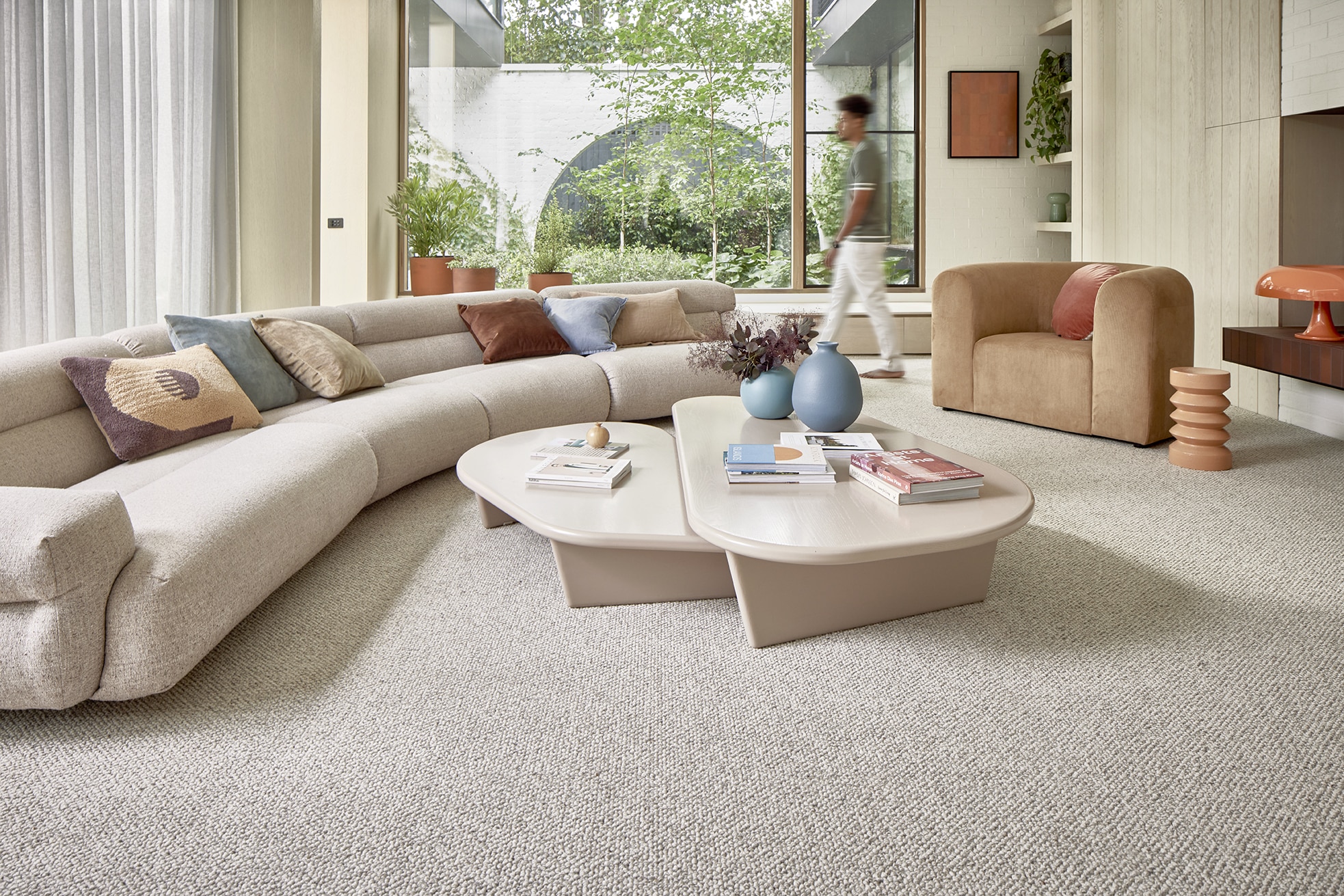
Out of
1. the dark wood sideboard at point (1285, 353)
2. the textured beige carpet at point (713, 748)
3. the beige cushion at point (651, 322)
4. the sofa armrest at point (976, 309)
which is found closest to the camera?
the textured beige carpet at point (713, 748)

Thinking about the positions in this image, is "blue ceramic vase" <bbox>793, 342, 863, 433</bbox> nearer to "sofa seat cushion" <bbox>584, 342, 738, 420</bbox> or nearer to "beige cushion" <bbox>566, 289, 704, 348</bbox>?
"sofa seat cushion" <bbox>584, 342, 738, 420</bbox>

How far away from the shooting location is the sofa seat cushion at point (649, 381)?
466 cm

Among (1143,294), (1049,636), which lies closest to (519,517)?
(1049,636)

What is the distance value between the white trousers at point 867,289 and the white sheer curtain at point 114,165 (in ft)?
10.9

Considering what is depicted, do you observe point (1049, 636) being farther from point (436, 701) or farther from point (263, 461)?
point (263, 461)

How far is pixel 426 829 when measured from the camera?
4.92 ft

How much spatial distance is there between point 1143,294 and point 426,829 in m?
3.68

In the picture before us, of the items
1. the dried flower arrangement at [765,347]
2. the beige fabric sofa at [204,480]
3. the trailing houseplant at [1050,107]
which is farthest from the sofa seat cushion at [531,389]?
the trailing houseplant at [1050,107]

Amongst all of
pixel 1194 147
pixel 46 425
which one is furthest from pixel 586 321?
pixel 1194 147

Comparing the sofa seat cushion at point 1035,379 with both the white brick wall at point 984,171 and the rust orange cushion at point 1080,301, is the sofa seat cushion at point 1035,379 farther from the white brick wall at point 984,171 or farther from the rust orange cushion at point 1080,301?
the white brick wall at point 984,171

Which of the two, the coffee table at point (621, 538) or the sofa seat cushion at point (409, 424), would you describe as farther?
the sofa seat cushion at point (409, 424)

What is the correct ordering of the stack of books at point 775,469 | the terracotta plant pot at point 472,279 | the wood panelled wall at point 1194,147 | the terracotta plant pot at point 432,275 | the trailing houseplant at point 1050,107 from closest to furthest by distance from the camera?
the stack of books at point 775,469
the wood panelled wall at point 1194,147
the terracotta plant pot at point 472,279
the terracotta plant pot at point 432,275
the trailing houseplant at point 1050,107

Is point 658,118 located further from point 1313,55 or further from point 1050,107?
point 1313,55

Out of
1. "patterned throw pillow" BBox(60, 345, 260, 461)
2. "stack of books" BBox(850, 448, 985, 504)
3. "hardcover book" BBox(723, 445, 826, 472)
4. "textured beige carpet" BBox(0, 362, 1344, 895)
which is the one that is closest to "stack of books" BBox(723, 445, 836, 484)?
"hardcover book" BBox(723, 445, 826, 472)
